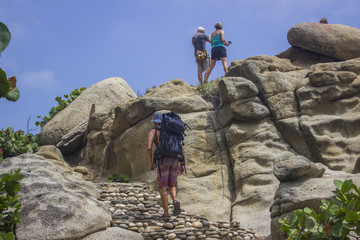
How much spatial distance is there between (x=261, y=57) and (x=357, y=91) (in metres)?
3.30

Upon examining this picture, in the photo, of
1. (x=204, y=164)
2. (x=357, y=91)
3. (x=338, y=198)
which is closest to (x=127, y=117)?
(x=204, y=164)

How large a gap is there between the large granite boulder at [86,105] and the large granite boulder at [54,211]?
832cm

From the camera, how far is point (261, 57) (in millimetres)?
15898

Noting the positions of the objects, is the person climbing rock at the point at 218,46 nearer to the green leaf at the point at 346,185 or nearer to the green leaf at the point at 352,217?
the green leaf at the point at 346,185

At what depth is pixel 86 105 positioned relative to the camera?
20500mm

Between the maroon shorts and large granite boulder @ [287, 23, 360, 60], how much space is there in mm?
9069

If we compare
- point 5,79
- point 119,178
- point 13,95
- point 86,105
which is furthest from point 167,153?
point 86,105

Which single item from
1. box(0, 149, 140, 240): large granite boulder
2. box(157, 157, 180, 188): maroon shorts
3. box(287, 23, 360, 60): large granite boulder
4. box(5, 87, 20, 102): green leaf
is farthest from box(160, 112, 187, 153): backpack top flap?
box(287, 23, 360, 60): large granite boulder

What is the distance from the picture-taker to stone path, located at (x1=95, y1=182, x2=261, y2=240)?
384 inches

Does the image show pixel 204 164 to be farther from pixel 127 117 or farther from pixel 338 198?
pixel 338 198

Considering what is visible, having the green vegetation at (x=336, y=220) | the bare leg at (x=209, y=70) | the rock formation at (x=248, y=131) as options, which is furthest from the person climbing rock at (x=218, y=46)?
the green vegetation at (x=336, y=220)

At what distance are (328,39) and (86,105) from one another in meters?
10.2

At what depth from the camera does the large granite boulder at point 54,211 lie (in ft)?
28.2

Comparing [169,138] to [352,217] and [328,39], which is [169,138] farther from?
[328,39]
